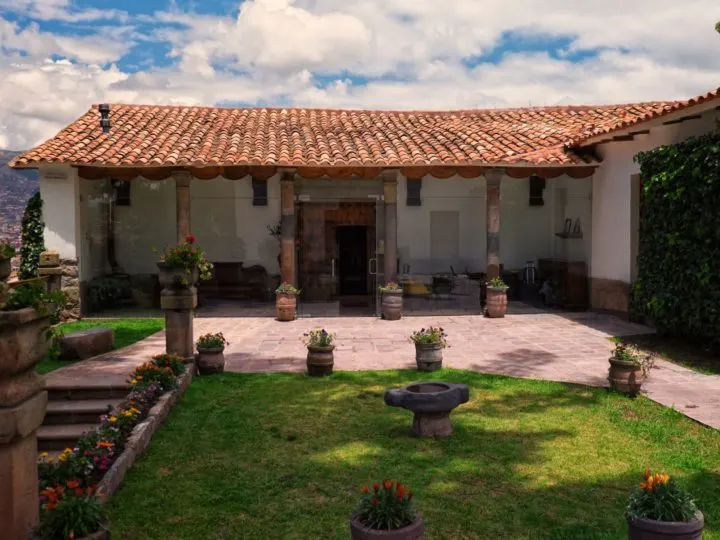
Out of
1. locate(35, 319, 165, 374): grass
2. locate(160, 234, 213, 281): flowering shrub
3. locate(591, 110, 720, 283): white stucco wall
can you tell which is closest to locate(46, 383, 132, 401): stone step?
locate(160, 234, 213, 281): flowering shrub

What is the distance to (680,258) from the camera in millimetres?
10039

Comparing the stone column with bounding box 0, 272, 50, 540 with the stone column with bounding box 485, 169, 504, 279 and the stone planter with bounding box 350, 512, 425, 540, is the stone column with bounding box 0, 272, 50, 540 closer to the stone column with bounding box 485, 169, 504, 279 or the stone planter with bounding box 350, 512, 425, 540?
the stone planter with bounding box 350, 512, 425, 540

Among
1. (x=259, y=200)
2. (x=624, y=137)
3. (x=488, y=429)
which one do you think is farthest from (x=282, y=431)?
(x=259, y=200)

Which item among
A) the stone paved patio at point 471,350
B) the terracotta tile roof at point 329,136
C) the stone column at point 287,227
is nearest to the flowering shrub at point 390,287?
the stone paved patio at point 471,350

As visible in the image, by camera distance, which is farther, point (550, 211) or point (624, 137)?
point (550, 211)

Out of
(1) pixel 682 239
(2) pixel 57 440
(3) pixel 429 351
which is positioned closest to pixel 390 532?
(2) pixel 57 440

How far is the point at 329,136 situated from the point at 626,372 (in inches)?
387

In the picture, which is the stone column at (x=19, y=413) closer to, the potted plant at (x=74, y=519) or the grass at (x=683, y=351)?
the potted plant at (x=74, y=519)

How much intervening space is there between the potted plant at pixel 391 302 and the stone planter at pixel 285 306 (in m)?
1.90

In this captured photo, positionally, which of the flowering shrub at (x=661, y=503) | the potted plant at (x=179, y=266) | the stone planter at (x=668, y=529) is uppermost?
the potted plant at (x=179, y=266)

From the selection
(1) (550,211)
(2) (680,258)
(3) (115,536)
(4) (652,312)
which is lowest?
(3) (115,536)

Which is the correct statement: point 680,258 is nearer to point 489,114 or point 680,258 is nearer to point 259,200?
point 489,114

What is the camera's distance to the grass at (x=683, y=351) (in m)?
8.94

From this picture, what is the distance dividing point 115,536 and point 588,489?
137 inches
